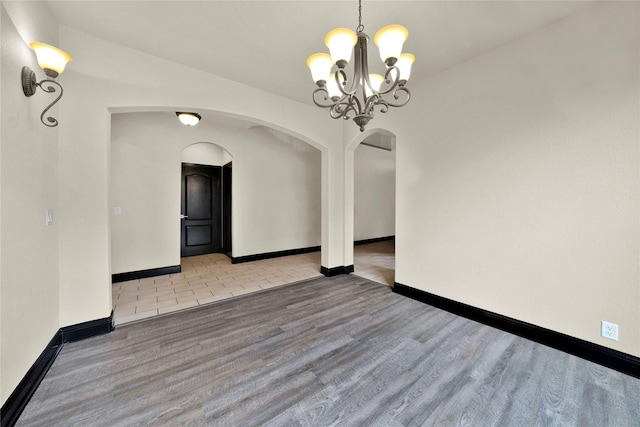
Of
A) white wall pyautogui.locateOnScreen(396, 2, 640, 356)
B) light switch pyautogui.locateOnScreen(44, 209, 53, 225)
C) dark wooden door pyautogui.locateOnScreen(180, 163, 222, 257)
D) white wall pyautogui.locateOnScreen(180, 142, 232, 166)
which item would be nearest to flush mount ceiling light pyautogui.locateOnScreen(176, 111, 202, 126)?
white wall pyautogui.locateOnScreen(180, 142, 232, 166)

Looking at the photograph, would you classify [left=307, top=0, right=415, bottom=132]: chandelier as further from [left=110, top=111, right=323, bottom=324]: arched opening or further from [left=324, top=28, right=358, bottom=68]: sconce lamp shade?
[left=110, top=111, right=323, bottom=324]: arched opening

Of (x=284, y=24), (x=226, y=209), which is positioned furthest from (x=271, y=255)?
(x=284, y=24)

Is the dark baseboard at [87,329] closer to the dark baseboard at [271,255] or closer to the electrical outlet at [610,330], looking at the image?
the dark baseboard at [271,255]

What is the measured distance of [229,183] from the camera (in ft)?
17.6

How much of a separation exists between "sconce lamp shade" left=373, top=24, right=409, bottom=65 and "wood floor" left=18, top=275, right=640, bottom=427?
2192 mm

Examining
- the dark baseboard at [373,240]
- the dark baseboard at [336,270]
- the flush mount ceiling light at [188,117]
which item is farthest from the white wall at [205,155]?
the dark baseboard at [373,240]

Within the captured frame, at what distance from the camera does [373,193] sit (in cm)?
748

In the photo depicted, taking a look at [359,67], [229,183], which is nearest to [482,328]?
[359,67]

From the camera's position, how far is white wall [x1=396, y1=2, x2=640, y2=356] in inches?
72.1

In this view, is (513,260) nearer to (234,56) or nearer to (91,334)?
(234,56)

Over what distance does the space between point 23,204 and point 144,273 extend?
2.93m

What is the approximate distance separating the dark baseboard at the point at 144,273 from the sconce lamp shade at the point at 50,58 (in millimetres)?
3322

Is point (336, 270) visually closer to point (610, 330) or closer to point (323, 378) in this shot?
point (323, 378)

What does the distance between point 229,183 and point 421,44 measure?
173 inches
